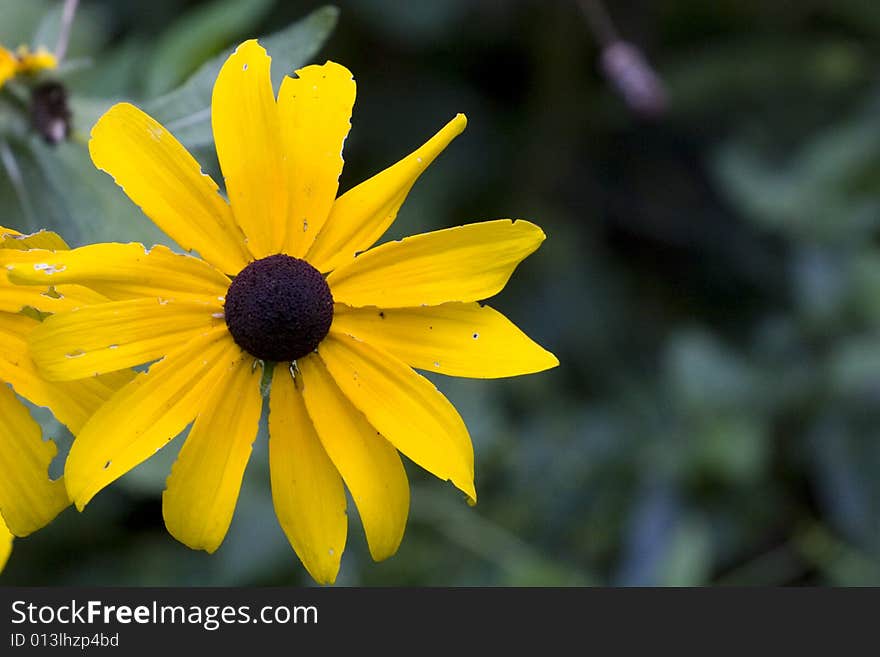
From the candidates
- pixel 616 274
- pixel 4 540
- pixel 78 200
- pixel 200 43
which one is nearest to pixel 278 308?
pixel 4 540

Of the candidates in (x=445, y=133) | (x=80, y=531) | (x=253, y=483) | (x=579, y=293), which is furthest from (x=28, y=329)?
(x=579, y=293)

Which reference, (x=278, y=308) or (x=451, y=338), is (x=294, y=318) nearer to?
(x=278, y=308)

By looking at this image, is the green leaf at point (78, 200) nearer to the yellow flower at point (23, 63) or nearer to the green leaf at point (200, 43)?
the yellow flower at point (23, 63)

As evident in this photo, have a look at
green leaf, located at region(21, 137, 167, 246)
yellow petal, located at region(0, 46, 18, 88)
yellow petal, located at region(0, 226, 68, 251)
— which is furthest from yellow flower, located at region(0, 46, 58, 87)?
yellow petal, located at region(0, 226, 68, 251)

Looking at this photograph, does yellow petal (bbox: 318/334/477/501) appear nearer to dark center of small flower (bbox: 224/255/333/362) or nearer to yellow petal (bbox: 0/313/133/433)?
dark center of small flower (bbox: 224/255/333/362)

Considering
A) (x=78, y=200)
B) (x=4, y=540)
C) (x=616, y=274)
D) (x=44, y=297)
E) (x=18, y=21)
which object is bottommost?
(x=4, y=540)

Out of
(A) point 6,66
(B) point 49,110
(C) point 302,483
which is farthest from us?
(B) point 49,110

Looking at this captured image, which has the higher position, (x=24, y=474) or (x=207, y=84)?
(x=207, y=84)

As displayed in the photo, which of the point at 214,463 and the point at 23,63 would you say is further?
the point at 23,63
